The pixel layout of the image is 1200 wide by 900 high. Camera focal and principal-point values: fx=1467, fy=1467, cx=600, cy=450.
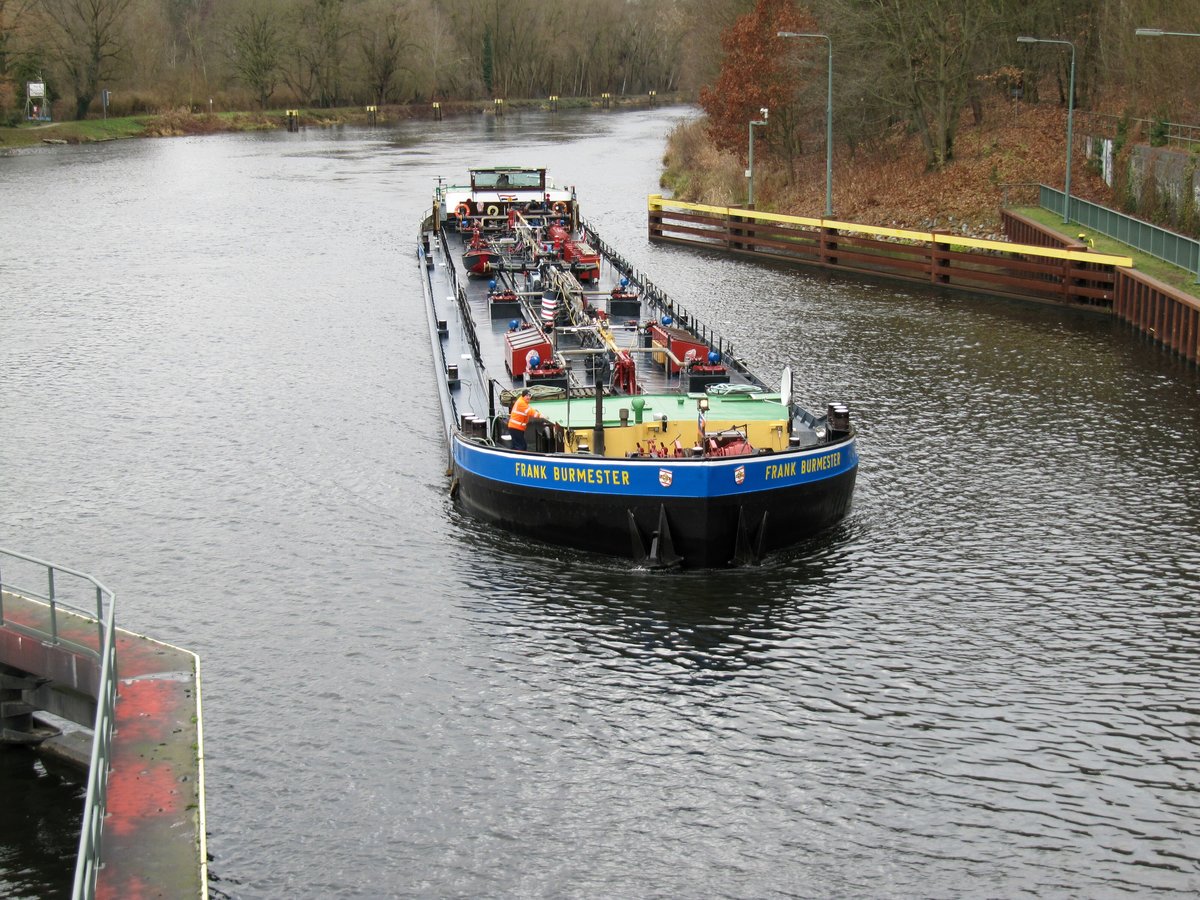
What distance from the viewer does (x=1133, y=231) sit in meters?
53.6

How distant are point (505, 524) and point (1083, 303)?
3076 centimetres

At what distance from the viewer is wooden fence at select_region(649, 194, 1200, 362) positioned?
46.9m

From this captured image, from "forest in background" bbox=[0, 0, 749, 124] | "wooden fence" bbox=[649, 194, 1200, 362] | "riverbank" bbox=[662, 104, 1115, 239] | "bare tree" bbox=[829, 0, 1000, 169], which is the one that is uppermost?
"forest in background" bbox=[0, 0, 749, 124]

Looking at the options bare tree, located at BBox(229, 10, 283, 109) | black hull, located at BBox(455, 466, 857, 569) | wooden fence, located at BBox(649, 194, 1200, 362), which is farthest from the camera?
bare tree, located at BBox(229, 10, 283, 109)

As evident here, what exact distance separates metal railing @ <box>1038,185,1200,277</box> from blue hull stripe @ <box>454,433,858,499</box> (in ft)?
79.2

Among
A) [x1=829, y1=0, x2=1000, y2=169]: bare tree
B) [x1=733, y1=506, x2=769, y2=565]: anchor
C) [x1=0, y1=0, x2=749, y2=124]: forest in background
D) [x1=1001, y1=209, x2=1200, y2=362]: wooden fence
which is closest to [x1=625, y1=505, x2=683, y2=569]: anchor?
[x1=733, y1=506, x2=769, y2=565]: anchor

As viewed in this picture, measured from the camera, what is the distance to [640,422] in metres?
29.4

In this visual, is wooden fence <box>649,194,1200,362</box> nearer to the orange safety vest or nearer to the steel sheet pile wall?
the steel sheet pile wall

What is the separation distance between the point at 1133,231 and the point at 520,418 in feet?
109

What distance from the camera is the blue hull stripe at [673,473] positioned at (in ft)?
86.9

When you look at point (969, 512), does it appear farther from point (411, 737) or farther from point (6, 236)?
point (6, 236)

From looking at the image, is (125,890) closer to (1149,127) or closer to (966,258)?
(966,258)


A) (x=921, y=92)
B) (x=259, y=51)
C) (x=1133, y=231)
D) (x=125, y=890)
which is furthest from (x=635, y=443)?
(x=259, y=51)

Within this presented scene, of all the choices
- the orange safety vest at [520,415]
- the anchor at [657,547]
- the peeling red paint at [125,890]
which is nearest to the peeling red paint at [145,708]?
the peeling red paint at [125,890]
